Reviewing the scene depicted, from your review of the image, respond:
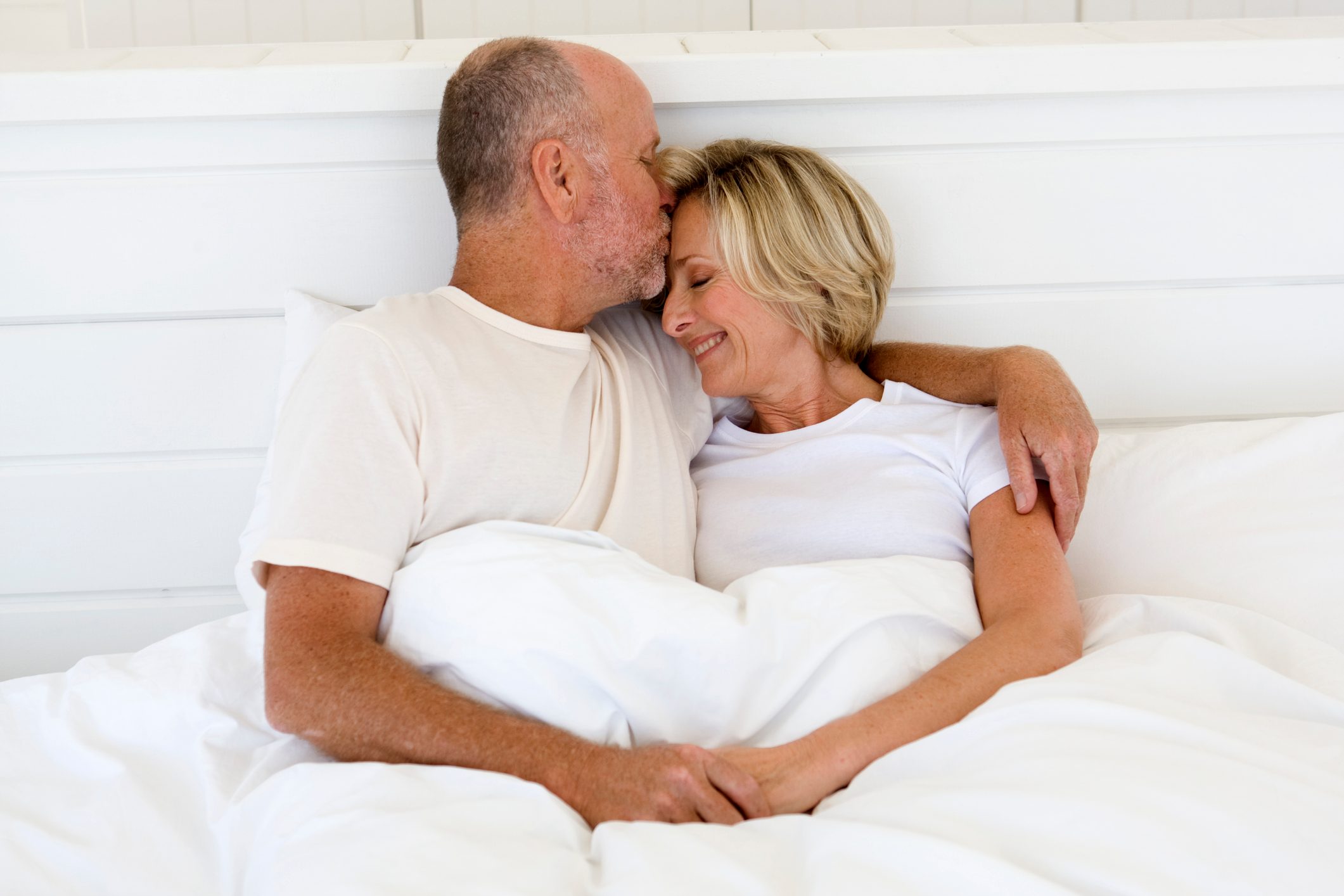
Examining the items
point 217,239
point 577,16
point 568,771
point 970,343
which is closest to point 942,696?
point 568,771

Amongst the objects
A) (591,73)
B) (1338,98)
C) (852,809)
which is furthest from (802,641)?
(1338,98)

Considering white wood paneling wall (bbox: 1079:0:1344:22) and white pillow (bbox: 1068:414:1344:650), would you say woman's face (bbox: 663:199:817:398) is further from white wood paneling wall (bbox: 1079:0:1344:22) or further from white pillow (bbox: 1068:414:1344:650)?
white wood paneling wall (bbox: 1079:0:1344:22)

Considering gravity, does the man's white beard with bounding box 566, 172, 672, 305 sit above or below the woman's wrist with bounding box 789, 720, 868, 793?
above

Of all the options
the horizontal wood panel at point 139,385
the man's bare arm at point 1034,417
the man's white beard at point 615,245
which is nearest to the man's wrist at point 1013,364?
the man's bare arm at point 1034,417

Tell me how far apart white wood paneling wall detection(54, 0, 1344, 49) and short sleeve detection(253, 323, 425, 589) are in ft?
3.91

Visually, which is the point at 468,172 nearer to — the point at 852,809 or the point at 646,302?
the point at 646,302

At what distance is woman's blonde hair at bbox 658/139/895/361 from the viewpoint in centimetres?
143

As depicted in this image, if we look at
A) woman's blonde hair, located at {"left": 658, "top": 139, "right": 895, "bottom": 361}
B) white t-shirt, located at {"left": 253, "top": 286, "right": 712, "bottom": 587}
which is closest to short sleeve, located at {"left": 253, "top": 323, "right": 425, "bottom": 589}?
white t-shirt, located at {"left": 253, "top": 286, "right": 712, "bottom": 587}

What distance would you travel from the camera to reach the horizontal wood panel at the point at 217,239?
155cm

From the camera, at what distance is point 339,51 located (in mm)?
1643

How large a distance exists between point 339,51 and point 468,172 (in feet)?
1.35

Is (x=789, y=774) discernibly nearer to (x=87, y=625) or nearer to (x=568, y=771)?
(x=568, y=771)

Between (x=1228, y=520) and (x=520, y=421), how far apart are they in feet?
2.94

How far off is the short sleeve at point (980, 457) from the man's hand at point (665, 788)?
0.51m
